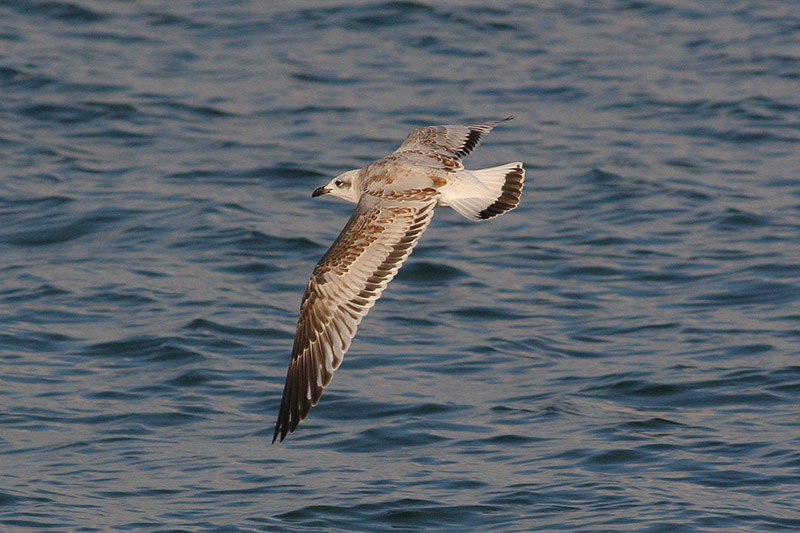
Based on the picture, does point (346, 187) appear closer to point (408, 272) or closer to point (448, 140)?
point (448, 140)

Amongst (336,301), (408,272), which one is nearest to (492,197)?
(336,301)

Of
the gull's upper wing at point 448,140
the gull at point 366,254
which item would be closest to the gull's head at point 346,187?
the gull at point 366,254

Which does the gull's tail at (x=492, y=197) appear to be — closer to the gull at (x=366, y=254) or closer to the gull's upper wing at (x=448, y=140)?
the gull at (x=366, y=254)

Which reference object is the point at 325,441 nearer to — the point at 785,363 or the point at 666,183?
the point at 785,363

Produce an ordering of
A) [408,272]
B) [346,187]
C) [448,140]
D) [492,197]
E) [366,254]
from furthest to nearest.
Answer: [408,272] < [448,140] < [346,187] < [492,197] < [366,254]

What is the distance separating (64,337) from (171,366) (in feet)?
2.96

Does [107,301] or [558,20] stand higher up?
[558,20]

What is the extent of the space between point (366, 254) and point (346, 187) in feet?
3.57

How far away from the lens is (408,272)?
1129 centimetres

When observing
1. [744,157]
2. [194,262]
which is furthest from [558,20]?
[194,262]

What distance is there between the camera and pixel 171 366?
31.4ft

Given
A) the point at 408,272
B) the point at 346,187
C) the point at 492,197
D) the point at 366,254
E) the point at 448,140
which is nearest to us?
the point at 366,254

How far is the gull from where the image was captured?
7.45 meters

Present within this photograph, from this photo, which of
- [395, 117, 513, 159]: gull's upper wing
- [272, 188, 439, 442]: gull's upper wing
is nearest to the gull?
[272, 188, 439, 442]: gull's upper wing
